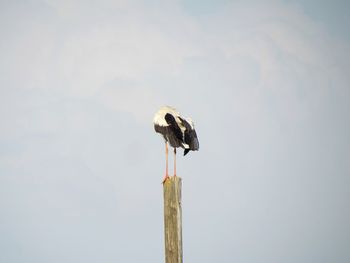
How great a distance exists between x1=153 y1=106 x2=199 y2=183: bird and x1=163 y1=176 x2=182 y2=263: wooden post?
15.3 feet

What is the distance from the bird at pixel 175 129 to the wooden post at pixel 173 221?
4651 millimetres

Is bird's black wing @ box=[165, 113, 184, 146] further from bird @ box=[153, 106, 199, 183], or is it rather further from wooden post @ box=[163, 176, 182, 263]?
wooden post @ box=[163, 176, 182, 263]

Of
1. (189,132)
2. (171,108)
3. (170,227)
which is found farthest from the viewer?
(171,108)

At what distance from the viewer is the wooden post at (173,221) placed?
7059 millimetres

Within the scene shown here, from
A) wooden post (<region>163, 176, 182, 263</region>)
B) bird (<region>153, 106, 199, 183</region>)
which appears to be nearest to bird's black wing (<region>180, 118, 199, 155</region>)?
bird (<region>153, 106, 199, 183</region>)

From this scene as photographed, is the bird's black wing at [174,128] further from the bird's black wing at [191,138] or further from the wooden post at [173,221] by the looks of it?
the wooden post at [173,221]

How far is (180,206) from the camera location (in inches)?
284

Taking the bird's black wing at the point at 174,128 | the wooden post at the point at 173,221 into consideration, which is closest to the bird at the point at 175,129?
the bird's black wing at the point at 174,128

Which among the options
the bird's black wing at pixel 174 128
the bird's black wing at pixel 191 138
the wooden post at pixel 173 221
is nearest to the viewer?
the wooden post at pixel 173 221

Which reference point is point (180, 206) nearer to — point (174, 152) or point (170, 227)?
point (170, 227)

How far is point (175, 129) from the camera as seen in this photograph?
13.0 meters

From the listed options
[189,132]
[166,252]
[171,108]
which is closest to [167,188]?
[166,252]

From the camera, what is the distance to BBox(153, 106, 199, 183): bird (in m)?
12.5

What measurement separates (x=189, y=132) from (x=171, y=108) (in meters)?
1.52
